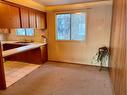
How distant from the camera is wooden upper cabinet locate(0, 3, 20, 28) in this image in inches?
101

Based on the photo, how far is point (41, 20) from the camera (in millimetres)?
4121

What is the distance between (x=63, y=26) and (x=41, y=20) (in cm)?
90

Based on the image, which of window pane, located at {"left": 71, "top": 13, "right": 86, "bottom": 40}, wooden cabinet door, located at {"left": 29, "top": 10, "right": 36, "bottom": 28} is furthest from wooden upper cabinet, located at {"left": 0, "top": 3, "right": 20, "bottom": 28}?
window pane, located at {"left": 71, "top": 13, "right": 86, "bottom": 40}

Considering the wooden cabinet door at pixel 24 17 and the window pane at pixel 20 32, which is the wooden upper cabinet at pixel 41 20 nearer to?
the wooden cabinet door at pixel 24 17

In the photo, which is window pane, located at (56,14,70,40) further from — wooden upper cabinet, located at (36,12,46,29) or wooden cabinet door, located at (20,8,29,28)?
wooden cabinet door, located at (20,8,29,28)

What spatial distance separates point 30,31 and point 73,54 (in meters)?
2.14

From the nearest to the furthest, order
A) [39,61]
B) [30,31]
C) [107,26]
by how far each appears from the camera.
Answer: [107,26] → [39,61] → [30,31]

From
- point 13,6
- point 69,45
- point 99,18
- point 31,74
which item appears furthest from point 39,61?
point 99,18

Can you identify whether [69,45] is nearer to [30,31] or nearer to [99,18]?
[99,18]

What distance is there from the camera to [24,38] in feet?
15.6

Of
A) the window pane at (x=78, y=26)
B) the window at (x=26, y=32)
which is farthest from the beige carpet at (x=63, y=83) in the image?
the window at (x=26, y=32)

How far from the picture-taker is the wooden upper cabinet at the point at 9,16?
256 centimetres

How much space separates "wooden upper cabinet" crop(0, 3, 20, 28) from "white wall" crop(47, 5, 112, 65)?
1584mm

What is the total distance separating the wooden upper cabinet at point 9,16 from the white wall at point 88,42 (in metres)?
1.58
